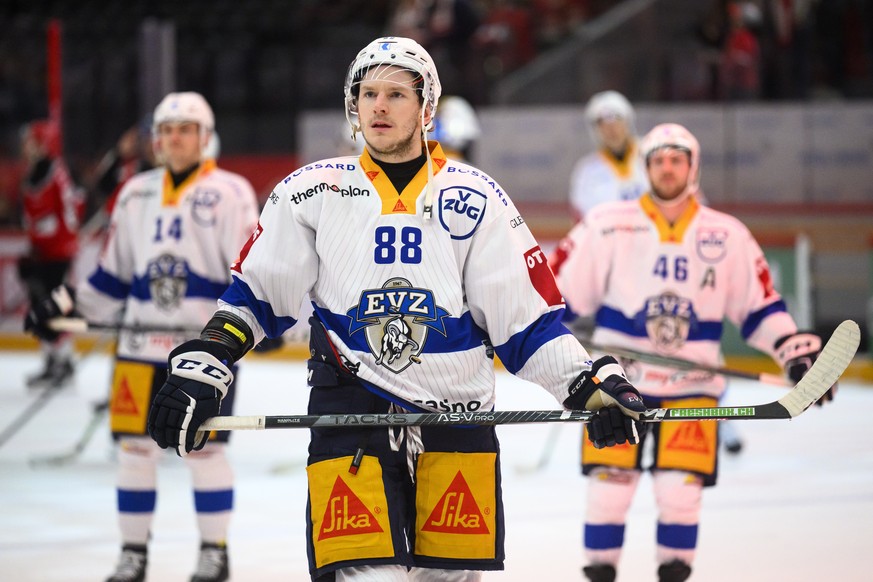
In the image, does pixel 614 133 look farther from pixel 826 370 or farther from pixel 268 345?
pixel 826 370

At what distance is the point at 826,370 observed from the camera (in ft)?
8.72

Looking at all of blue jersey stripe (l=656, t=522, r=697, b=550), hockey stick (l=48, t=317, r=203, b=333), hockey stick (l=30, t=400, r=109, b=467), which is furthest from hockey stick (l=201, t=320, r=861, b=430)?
hockey stick (l=30, t=400, r=109, b=467)

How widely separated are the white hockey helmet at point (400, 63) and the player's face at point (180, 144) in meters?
1.66

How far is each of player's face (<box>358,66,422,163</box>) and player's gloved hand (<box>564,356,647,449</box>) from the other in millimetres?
539

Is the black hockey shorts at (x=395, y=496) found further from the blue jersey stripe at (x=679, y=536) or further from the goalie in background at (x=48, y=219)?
the goalie in background at (x=48, y=219)

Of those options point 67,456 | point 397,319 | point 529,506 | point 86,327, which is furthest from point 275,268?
point 67,456

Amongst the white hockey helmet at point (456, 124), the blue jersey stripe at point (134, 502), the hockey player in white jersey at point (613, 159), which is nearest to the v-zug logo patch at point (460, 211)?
the blue jersey stripe at point (134, 502)

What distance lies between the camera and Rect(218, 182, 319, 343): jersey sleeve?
8.54 ft

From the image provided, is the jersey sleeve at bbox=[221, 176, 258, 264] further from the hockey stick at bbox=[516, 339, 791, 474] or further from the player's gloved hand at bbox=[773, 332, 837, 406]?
the player's gloved hand at bbox=[773, 332, 837, 406]

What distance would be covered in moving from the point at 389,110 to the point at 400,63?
3.5 inches

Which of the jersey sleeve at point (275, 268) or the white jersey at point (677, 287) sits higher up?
the white jersey at point (677, 287)

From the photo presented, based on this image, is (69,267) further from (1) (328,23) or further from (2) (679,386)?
(2) (679,386)

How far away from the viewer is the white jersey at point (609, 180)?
262 inches

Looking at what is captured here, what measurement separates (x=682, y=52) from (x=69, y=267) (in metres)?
4.15
